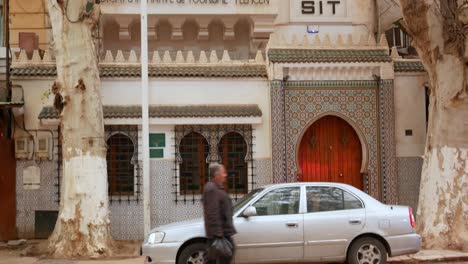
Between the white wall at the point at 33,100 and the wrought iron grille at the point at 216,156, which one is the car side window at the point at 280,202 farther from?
the white wall at the point at 33,100

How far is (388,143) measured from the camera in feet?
49.6

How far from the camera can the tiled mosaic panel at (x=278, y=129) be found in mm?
14844

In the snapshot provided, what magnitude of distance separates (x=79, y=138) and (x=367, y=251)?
5773mm

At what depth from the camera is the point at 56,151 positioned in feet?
48.5

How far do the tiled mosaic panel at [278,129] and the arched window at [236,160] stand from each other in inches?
29.3

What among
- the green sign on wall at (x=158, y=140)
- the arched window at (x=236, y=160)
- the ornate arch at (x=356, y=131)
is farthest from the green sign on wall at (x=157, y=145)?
the ornate arch at (x=356, y=131)

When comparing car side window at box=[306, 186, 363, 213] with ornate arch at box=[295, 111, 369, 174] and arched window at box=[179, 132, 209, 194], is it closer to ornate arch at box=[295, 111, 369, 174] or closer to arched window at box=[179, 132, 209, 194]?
ornate arch at box=[295, 111, 369, 174]

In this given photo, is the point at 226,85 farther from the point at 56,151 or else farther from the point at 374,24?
the point at 374,24

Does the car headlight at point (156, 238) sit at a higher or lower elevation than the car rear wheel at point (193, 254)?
higher

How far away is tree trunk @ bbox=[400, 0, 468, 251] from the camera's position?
12.4 m

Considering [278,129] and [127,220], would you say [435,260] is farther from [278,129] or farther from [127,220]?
[127,220]

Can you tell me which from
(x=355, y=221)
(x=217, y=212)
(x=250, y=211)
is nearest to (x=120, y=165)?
(x=250, y=211)

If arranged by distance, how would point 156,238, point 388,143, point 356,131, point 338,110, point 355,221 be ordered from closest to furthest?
point 156,238, point 355,221, point 388,143, point 338,110, point 356,131

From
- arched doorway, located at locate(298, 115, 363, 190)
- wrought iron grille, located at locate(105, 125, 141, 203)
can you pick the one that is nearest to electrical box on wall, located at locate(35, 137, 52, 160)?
wrought iron grille, located at locate(105, 125, 141, 203)
